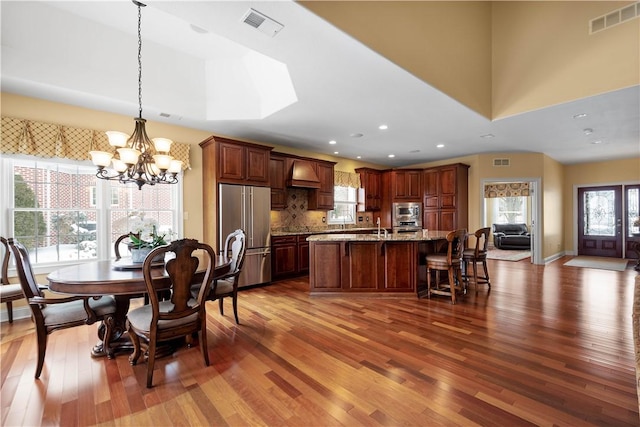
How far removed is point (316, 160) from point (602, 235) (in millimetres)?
8167

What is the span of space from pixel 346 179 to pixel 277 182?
226 centimetres

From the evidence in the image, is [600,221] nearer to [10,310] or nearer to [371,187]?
[371,187]

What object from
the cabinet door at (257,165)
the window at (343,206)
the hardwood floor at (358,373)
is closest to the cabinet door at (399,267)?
the hardwood floor at (358,373)

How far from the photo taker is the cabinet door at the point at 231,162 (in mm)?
4562

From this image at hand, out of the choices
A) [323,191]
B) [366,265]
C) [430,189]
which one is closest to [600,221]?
[430,189]

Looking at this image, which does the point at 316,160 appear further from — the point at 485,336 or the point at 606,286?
the point at 606,286

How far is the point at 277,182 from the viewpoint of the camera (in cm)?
557

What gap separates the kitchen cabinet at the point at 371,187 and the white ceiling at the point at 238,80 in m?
2.16

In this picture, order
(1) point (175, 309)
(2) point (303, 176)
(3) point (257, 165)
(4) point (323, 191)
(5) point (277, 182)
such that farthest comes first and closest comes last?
1. (4) point (323, 191)
2. (2) point (303, 176)
3. (5) point (277, 182)
4. (3) point (257, 165)
5. (1) point (175, 309)

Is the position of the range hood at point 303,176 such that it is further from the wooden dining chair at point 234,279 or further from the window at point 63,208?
the wooden dining chair at point 234,279

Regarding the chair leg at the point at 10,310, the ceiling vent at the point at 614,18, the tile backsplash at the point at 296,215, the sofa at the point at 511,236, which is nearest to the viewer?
the chair leg at the point at 10,310

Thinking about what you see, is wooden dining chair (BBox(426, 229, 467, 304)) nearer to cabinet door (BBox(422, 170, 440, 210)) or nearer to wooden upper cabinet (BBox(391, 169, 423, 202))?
cabinet door (BBox(422, 170, 440, 210))

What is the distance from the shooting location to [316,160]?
6.23 metres

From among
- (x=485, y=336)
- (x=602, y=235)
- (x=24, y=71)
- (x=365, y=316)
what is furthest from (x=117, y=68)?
(x=602, y=235)
